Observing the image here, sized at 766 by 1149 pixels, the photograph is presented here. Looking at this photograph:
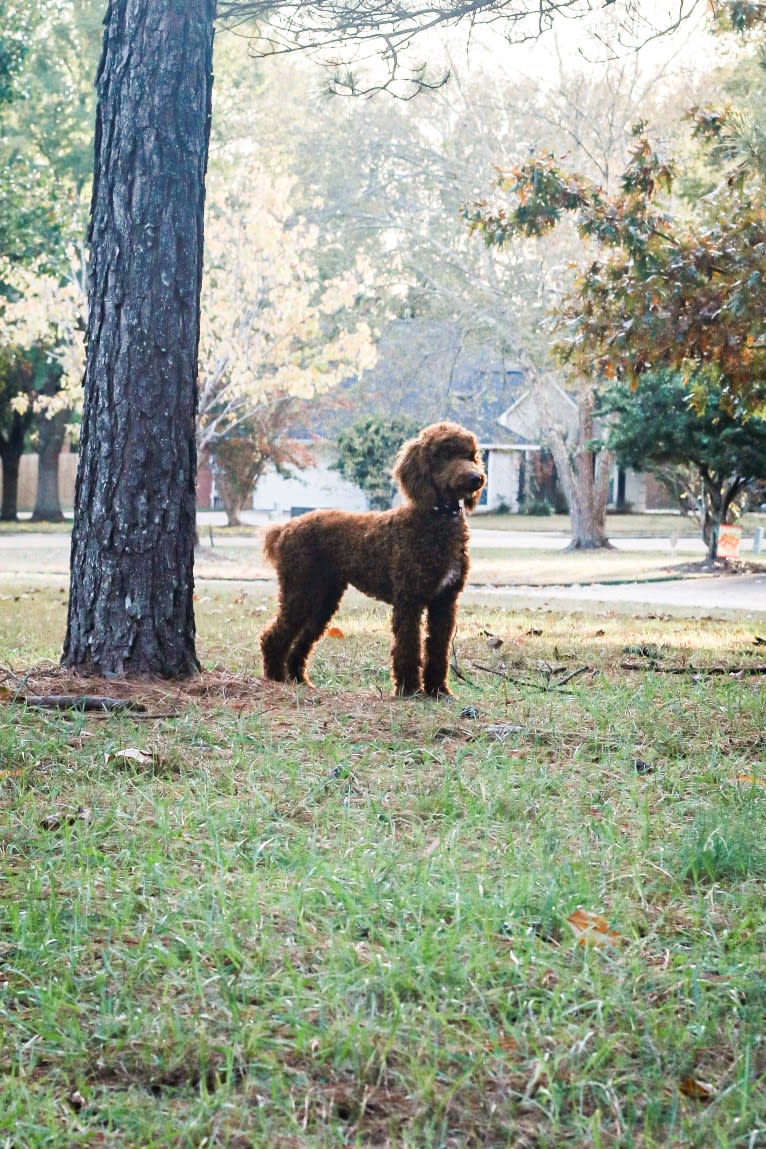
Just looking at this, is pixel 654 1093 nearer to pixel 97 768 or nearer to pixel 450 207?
pixel 97 768

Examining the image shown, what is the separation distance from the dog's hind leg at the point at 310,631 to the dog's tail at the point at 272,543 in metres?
0.30

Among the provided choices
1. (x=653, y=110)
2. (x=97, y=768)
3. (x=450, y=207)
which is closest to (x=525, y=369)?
(x=450, y=207)

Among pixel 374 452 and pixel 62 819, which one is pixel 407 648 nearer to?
pixel 62 819

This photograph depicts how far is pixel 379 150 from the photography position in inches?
1372

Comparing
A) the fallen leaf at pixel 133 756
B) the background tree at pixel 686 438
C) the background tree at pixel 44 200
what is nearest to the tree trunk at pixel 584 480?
the background tree at pixel 686 438

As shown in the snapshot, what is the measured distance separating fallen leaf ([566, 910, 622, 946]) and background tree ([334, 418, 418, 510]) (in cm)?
3096

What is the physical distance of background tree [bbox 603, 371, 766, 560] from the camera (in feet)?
64.9

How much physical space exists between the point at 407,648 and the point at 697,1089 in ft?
12.5

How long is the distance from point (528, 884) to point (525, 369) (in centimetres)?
3044

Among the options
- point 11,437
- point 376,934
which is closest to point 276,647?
point 376,934

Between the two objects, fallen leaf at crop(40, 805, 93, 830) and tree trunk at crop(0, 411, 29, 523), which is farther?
tree trunk at crop(0, 411, 29, 523)

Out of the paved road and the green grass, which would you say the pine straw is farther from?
the paved road

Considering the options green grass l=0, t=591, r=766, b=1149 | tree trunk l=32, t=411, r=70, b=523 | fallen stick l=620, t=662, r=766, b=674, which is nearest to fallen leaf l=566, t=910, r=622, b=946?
green grass l=0, t=591, r=766, b=1149

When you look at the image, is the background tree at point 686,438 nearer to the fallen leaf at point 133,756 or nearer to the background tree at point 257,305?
the background tree at point 257,305
